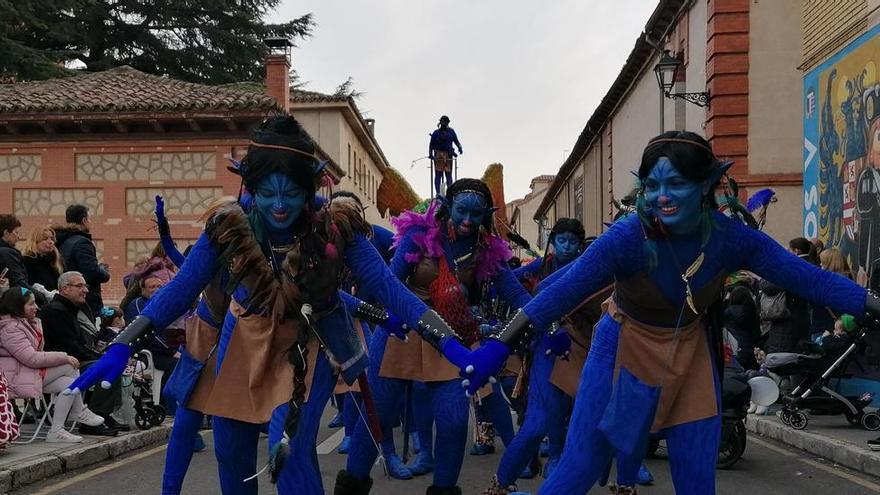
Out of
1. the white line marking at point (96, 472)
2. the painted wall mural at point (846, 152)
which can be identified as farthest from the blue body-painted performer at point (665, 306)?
the painted wall mural at point (846, 152)

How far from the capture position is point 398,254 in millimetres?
6410

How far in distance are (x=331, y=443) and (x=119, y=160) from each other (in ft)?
54.0

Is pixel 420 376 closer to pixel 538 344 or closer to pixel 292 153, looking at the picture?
pixel 538 344

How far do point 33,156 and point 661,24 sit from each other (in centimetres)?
1587

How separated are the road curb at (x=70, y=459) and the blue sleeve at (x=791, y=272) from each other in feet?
17.3

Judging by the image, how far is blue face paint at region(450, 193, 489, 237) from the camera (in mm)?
6176

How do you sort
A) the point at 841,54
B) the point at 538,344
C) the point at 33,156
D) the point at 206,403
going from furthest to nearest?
1. the point at 33,156
2. the point at 841,54
3. the point at 538,344
4. the point at 206,403

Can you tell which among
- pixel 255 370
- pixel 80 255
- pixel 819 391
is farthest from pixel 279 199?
pixel 819 391

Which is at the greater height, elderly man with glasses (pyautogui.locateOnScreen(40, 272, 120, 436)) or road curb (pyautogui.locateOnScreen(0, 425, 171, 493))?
elderly man with glasses (pyautogui.locateOnScreen(40, 272, 120, 436))

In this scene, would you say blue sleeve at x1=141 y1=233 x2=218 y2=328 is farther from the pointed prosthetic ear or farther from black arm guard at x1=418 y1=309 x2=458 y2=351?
the pointed prosthetic ear

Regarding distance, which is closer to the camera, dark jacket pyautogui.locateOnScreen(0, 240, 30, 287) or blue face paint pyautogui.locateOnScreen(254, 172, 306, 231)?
blue face paint pyautogui.locateOnScreen(254, 172, 306, 231)

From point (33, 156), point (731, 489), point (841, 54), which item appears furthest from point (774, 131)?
point (33, 156)

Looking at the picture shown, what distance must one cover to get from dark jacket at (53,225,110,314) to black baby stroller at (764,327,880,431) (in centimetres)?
720

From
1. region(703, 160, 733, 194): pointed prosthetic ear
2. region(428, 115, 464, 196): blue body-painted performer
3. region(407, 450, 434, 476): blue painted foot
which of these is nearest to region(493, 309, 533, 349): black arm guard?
region(703, 160, 733, 194): pointed prosthetic ear
